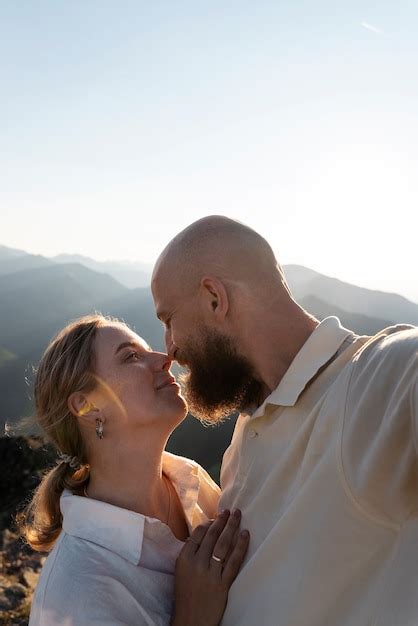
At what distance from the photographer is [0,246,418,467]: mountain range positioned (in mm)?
13016

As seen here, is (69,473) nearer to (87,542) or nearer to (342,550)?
(87,542)

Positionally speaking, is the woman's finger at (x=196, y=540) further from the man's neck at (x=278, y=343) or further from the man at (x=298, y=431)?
the man's neck at (x=278, y=343)

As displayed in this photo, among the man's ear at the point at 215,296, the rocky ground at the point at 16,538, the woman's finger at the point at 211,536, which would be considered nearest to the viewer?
the woman's finger at the point at 211,536

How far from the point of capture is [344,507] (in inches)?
73.6

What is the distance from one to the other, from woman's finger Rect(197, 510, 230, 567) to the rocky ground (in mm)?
1291

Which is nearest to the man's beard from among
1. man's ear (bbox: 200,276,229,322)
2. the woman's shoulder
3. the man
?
the man

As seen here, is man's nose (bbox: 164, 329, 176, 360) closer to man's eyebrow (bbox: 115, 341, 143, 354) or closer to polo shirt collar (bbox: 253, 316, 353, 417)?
man's eyebrow (bbox: 115, 341, 143, 354)

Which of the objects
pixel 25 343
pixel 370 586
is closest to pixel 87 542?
pixel 370 586

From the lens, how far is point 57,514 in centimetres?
312

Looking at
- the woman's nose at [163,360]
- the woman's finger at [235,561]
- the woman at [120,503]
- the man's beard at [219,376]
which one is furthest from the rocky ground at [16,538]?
the woman's finger at [235,561]

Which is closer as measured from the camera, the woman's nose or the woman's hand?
the woman's hand

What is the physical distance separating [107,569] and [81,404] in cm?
91

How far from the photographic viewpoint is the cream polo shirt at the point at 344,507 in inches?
70.1

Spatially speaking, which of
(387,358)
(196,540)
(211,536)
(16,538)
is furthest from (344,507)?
(16,538)
